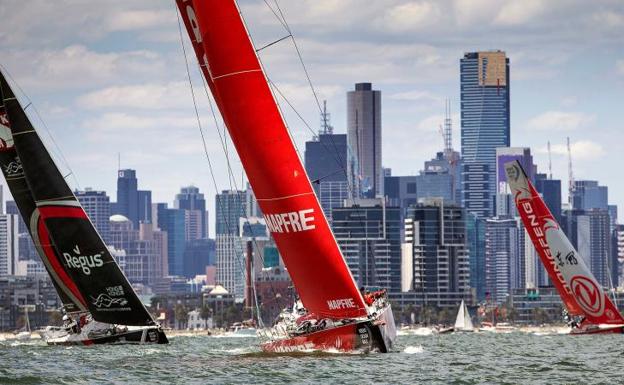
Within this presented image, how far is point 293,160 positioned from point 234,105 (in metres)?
2.48

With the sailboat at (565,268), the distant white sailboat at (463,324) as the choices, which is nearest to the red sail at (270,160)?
the sailboat at (565,268)

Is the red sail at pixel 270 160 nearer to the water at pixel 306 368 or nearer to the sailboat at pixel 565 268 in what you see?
the water at pixel 306 368

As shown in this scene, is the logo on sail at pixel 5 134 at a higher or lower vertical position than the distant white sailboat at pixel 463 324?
higher

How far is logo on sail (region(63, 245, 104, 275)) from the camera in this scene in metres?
70.6

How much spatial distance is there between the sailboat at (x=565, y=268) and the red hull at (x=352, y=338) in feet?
133

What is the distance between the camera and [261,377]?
164ft

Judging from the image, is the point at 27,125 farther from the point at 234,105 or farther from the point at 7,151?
the point at 234,105

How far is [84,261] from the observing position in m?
70.8

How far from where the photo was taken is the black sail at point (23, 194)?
3017 inches

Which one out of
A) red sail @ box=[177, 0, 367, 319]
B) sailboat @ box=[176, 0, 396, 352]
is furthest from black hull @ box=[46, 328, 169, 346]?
red sail @ box=[177, 0, 367, 319]

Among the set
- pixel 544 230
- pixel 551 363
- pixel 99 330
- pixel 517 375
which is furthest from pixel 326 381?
pixel 544 230

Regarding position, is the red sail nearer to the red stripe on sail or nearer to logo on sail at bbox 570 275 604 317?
the red stripe on sail

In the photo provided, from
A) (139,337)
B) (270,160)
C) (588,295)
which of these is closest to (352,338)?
(270,160)

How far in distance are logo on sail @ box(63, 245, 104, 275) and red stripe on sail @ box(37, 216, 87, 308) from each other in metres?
5.61
